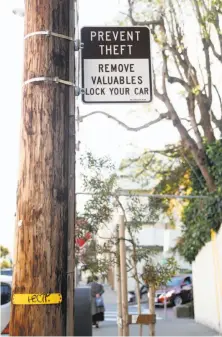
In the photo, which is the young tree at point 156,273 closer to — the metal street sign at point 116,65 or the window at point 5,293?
the window at point 5,293

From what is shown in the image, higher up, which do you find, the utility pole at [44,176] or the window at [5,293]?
the utility pole at [44,176]

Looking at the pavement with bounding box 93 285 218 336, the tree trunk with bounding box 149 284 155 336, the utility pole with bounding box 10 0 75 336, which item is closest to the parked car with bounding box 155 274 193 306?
the pavement with bounding box 93 285 218 336

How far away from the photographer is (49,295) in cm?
233

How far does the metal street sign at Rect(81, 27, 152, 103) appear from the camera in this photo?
3.08 metres

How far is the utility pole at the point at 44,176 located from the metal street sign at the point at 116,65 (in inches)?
13.2

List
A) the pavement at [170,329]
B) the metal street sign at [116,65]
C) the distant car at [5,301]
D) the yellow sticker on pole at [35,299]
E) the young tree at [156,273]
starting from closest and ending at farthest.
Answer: the yellow sticker on pole at [35,299] < the metal street sign at [116,65] < the young tree at [156,273] < the distant car at [5,301] < the pavement at [170,329]

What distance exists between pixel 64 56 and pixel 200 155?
1240 cm

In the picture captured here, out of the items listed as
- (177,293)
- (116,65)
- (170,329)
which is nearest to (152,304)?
(116,65)

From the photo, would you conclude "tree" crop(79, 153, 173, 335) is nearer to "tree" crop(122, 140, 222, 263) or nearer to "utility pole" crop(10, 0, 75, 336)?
"tree" crop(122, 140, 222, 263)

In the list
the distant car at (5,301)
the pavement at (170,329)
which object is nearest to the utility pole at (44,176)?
the distant car at (5,301)

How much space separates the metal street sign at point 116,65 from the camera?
3.08 metres

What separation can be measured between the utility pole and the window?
7.11 meters

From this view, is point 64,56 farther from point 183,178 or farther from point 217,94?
point 183,178

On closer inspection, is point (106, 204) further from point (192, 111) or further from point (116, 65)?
point (192, 111)
